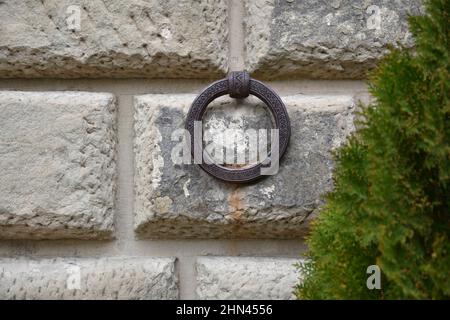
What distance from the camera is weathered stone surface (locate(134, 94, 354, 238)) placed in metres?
1.37

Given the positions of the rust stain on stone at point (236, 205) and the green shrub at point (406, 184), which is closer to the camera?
the green shrub at point (406, 184)

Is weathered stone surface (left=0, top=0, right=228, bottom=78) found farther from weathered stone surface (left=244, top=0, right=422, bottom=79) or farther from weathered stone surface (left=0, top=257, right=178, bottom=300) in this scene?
weathered stone surface (left=0, top=257, right=178, bottom=300)

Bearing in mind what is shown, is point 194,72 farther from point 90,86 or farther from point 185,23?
point 90,86

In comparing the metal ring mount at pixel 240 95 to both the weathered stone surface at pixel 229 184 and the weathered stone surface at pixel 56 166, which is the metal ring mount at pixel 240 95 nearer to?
the weathered stone surface at pixel 229 184

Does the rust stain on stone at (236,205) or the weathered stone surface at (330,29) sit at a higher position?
the weathered stone surface at (330,29)

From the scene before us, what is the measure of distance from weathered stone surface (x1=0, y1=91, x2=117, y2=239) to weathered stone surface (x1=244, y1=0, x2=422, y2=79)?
39cm

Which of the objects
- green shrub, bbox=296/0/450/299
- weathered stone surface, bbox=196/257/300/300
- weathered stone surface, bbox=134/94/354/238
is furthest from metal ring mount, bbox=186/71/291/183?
green shrub, bbox=296/0/450/299

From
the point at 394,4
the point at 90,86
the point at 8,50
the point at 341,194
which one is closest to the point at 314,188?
the point at 341,194

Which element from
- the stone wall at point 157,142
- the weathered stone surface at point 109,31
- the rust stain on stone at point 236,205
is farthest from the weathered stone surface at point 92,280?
the weathered stone surface at point 109,31

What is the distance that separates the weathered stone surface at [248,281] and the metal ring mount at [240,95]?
0.19 m

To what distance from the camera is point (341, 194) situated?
105 cm

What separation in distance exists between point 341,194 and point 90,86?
0.67 m

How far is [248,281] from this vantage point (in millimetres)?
1374

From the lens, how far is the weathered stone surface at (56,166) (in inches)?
54.0
